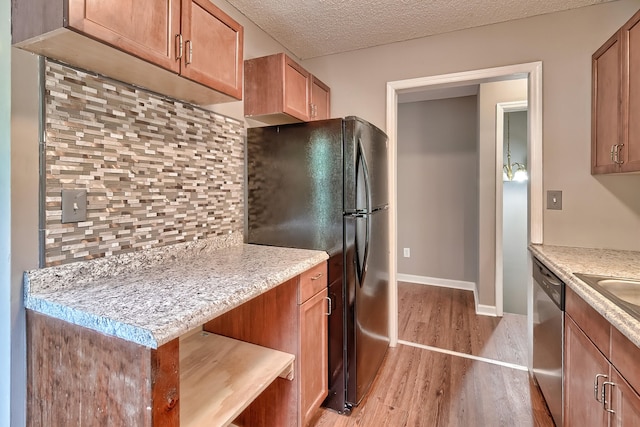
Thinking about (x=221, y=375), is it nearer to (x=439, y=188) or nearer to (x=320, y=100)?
(x=320, y=100)

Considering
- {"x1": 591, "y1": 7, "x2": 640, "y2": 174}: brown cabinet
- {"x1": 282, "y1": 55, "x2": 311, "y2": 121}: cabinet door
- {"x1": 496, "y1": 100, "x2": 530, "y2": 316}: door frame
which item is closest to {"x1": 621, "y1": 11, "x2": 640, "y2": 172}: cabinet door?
{"x1": 591, "y1": 7, "x2": 640, "y2": 174}: brown cabinet

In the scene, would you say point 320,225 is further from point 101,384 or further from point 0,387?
point 0,387

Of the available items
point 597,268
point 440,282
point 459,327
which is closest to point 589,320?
point 597,268

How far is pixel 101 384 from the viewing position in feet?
2.78

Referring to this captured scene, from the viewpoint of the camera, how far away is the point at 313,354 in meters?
1.57

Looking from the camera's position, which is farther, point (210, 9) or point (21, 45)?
point (210, 9)

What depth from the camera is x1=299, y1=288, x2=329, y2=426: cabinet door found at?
1.47 meters

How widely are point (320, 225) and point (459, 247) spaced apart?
2.88 metres

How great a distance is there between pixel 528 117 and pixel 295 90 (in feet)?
5.21

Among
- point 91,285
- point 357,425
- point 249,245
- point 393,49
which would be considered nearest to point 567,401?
point 357,425

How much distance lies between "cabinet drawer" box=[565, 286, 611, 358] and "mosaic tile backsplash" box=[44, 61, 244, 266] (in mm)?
1746

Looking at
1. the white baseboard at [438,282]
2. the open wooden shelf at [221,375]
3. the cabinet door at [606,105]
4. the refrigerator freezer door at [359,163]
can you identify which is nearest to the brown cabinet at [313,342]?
the open wooden shelf at [221,375]

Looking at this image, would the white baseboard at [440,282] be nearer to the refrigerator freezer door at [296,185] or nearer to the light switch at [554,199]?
the light switch at [554,199]

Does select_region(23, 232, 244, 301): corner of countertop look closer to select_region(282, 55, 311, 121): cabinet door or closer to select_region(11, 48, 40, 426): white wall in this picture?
select_region(11, 48, 40, 426): white wall
